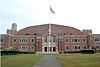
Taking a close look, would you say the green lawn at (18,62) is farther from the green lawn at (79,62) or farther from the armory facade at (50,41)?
the armory facade at (50,41)

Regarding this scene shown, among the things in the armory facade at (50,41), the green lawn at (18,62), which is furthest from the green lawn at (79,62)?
the armory facade at (50,41)

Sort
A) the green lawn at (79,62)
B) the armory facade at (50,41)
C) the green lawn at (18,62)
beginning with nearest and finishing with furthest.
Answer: the green lawn at (79,62)
the green lawn at (18,62)
the armory facade at (50,41)

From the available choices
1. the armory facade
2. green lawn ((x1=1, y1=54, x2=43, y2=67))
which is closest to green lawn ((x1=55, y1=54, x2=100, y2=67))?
green lawn ((x1=1, y1=54, x2=43, y2=67))

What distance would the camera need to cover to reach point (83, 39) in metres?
59.2

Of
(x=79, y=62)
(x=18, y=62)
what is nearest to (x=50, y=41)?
(x=18, y=62)

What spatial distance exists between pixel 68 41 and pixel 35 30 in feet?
54.6

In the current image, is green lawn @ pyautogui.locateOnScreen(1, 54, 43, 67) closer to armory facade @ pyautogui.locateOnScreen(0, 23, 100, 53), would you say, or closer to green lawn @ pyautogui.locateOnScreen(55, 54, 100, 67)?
green lawn @ pyautogui.locateOnScreen(55, 54, 100, 67)

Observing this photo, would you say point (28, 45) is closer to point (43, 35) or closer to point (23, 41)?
point (23, 41)

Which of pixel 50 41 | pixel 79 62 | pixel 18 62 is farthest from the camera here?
pixel 50 41

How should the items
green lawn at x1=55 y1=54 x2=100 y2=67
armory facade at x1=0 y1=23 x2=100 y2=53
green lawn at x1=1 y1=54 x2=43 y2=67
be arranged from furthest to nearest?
1. armory facade at x1=0 y1=23 x2=100 y2=53
2. green lawn at x1=1 y1=54 x2=43 y2=67
3. green lawn at x1=55 y1=54 x2=100 y2=67

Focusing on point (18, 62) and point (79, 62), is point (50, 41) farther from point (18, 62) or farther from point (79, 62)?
point (79, 62)

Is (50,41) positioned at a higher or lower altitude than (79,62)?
higher

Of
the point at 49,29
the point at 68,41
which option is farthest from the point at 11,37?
the point at 68,41

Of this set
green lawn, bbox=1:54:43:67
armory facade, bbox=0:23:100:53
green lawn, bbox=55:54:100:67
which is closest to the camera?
green lawn, bbox=55:54:100:67
